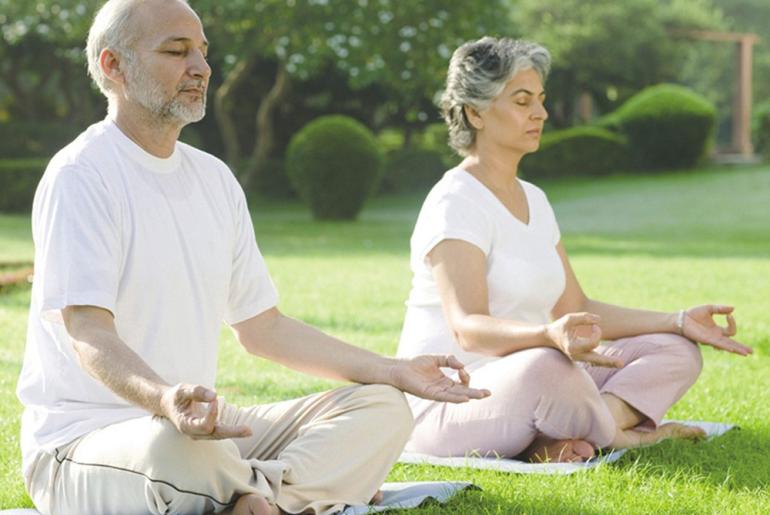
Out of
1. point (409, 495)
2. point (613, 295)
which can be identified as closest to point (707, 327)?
point (409, 495)

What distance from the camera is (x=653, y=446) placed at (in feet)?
16.0

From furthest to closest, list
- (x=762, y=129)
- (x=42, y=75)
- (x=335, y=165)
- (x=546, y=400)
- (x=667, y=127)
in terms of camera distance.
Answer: (x=42, y=75), (x=762, y=129), (x=667, y=127), (x=335, y=165), (x=546, y=400)

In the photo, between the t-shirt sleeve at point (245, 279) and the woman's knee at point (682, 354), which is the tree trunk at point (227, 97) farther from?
the t-shirt sleeve at point (245, 279)

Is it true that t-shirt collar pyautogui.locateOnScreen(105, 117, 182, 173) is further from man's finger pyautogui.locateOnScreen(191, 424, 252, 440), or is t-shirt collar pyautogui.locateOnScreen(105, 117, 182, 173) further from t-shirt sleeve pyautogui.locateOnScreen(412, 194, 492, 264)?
t-shirt sleeve pyautogui.locateOnScreen(412, 194, 492, 264)

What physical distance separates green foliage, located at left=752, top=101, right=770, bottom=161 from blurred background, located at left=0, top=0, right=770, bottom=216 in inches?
1.7

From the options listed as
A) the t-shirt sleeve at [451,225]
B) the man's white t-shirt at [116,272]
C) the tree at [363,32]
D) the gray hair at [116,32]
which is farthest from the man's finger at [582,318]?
the tree at [363,32]

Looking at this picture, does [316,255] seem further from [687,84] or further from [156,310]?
[687,84]

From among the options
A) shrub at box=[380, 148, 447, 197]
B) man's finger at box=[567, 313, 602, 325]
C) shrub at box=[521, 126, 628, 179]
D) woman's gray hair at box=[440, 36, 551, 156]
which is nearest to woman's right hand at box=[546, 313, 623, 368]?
man's finger at box=[567, 313, 602, 325]

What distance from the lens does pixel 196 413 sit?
9.99 ft

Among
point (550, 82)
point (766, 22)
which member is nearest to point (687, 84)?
point (766, 22)

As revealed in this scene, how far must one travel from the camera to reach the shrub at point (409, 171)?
31.4 metres

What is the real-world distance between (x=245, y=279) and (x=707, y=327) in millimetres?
2036

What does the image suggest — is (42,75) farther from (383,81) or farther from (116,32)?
(116,32)

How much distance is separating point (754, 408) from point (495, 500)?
7.47ft
